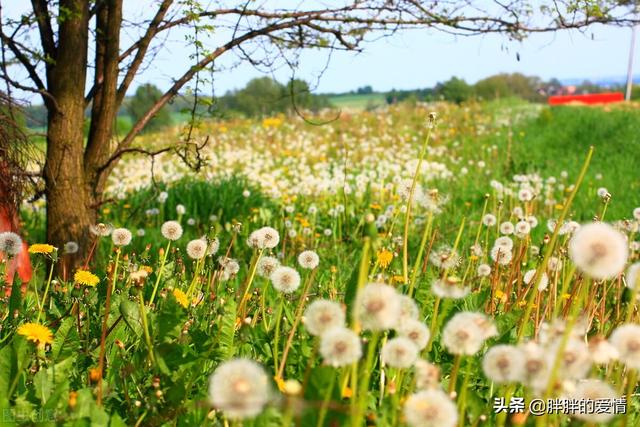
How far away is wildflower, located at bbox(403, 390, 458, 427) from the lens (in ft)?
3.57

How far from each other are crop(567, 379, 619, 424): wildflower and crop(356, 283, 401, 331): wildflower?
0.39m

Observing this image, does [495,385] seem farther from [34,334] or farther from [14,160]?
[14,160]

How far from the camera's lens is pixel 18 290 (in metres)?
2.45

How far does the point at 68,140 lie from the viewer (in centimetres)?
421

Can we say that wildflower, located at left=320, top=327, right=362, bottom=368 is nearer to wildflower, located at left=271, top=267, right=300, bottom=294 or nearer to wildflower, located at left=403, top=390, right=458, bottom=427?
wildflower, located at left=403, top=390, right=458, bottom=427

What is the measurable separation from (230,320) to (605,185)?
268 inches

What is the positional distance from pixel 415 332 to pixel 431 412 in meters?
0.35

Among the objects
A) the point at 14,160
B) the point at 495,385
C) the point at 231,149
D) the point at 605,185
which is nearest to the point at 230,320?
the point at 495,385

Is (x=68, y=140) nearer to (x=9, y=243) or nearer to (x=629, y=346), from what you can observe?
(x=9, y=243)

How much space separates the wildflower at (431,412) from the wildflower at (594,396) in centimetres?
31

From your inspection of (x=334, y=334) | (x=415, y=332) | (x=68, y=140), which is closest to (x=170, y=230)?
(x=415, y=332)

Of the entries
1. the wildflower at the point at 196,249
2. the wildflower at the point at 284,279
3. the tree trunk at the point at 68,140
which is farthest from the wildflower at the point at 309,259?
the tree trunk at the point at 68,140

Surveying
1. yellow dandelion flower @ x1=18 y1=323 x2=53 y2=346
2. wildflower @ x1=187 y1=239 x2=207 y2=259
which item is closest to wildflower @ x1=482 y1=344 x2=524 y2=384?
yellow dandelion flower @ x1=18 y1=323 x2=53 y2=346

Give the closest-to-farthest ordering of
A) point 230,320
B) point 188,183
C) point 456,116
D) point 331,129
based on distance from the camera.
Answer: point 230,320 < point 188,183 < point 331,129 < point 456,116
